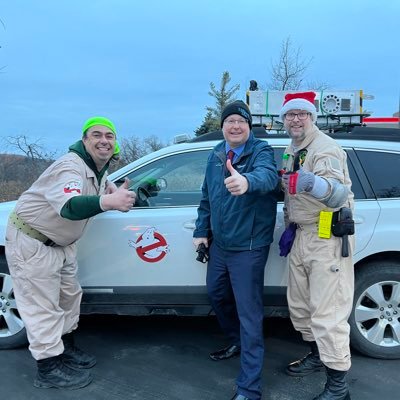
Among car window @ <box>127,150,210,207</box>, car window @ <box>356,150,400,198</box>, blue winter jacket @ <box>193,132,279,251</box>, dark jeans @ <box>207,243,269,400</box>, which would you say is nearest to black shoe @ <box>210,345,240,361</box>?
dark jeans @ <box>207,243,269,400</box>

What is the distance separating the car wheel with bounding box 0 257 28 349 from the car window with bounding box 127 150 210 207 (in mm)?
1248

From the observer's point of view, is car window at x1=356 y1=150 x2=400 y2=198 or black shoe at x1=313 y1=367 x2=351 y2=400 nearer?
black shoe at x1=313 y1=367 x2=351 y2=400

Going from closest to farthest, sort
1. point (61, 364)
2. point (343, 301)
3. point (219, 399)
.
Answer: point (343, 301) < point (219, 399) < point (61, 364)

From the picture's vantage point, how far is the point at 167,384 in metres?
3.13

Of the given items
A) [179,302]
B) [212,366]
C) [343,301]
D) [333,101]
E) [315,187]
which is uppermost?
[333,101]

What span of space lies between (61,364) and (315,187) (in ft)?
7.11

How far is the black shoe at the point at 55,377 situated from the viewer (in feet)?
10.2

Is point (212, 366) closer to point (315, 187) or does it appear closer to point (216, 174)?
point (216, 174)

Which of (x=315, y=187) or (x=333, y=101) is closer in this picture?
(x=315, y=187)

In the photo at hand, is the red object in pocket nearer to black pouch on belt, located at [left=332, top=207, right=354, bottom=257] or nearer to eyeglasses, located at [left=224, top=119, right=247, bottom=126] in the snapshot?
black pouch on belt, located at [left=332, top=207, right=354, bottom=257]

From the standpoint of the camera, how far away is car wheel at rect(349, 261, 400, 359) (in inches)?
131

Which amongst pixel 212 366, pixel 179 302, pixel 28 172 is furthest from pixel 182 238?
pixel 28 172

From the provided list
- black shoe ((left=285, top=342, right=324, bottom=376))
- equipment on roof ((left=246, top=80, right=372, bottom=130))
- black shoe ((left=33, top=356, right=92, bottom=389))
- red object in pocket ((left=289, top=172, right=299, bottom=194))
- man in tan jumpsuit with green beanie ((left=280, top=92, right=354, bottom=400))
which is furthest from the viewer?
equipment on roof ((left=246, top=80, right=372, bottom=130))

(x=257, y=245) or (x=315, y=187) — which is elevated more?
(x=315, y=187)
